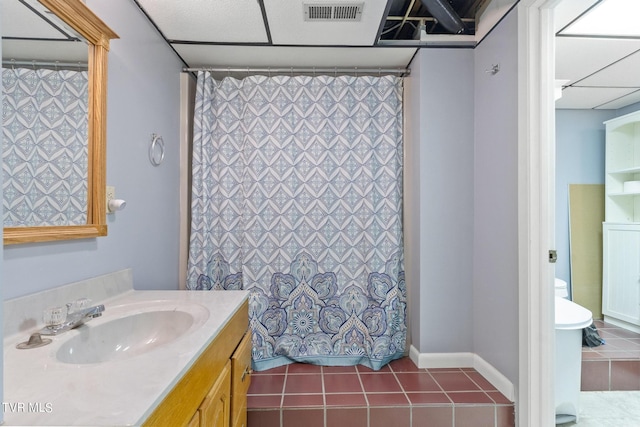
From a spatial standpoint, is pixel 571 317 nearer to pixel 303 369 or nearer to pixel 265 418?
pixel 303 369

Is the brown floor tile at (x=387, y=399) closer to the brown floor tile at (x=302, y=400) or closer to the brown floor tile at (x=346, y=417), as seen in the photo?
the brown floor tile at (x=346, y=417)

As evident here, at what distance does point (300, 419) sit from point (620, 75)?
3150 millimetres

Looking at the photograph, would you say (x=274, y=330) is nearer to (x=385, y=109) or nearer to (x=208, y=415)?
(x=208, y=415)

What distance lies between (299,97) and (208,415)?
192 cm

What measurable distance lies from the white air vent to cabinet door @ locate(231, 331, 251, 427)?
1.69m

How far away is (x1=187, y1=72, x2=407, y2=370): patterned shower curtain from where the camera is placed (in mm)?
2225

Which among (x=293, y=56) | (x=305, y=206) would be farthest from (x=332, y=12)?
(x=305, y=206)

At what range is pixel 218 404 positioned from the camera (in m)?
1.10

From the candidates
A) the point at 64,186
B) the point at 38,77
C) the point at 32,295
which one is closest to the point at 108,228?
the point at 64,186

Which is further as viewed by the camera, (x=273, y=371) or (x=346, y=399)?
(x=273, y=371)

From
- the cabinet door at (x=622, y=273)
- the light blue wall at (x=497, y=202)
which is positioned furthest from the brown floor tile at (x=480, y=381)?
the cabinet door at (x=622, y=273)

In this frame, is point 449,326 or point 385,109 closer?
point 449,326

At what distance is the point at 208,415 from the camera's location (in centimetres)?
99

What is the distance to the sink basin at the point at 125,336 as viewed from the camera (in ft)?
3.28
